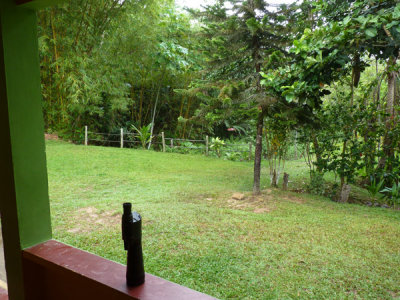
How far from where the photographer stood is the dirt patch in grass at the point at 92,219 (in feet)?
8.54

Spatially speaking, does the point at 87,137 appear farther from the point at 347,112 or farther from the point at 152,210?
the point at 347,112

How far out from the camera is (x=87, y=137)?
25.2 feet

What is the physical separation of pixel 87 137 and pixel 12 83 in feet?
23.8

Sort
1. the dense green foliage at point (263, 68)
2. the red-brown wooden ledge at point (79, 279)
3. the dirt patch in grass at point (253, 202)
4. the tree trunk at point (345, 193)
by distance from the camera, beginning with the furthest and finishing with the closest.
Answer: the tree trunk at point (345, 193), the dirt patch in grass at point (253, 202), the dense green foliage at point (263, 68), the red-brown wooden ledge at point (79, 279)

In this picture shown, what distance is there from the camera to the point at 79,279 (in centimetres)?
79

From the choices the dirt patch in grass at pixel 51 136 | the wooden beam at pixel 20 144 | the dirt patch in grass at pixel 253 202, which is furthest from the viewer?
the dirt patch in grass at pixel 51 136

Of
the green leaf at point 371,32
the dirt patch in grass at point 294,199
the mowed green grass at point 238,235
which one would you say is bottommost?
the dirt patch in grass at point 294,199

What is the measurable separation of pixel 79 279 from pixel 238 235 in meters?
1.87

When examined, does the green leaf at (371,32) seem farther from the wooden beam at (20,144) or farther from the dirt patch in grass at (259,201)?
the dirt patch in grass at (259,201)

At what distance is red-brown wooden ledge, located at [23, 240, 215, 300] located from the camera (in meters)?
0.67

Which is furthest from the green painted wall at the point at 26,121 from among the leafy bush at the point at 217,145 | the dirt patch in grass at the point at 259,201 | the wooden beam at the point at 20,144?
the leafy bush at the point at 217,145

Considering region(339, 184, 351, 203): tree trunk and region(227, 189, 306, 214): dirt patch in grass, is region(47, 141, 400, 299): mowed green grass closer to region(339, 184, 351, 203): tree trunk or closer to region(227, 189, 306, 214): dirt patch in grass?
region(227, 189, 306, 214): dirt patch in grass

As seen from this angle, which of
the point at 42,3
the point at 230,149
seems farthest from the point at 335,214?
the point at 230,149

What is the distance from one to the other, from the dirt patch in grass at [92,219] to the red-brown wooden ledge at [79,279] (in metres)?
1.70
